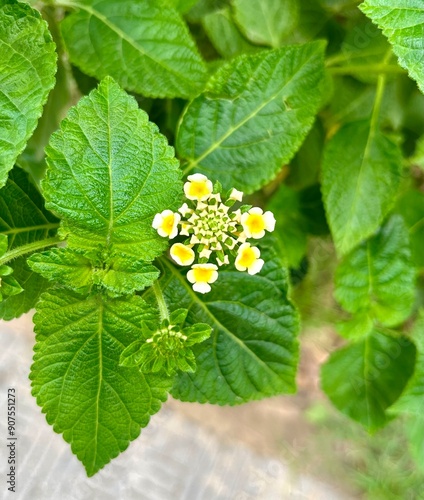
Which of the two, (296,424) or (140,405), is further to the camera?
(296,424)

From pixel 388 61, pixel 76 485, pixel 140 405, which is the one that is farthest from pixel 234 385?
pixel 76 485

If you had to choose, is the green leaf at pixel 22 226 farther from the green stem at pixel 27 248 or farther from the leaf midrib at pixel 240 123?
the leaf midrib at pixel 240 123

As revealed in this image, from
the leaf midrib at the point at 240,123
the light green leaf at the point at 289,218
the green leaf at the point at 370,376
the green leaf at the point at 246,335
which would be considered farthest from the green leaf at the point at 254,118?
the green leaf at the point at 370,376

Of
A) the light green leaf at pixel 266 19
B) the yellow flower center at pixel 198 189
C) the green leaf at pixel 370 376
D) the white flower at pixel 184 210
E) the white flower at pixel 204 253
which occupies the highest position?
the light green leaf at pixel 266 19

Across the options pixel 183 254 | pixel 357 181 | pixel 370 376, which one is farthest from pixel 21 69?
pixel 370 376

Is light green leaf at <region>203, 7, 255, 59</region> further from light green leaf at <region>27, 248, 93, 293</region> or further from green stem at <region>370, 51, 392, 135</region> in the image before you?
light green leaf at <region>27, 248, 93, 293</region>

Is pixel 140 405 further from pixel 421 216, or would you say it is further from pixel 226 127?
pixel 421 216
